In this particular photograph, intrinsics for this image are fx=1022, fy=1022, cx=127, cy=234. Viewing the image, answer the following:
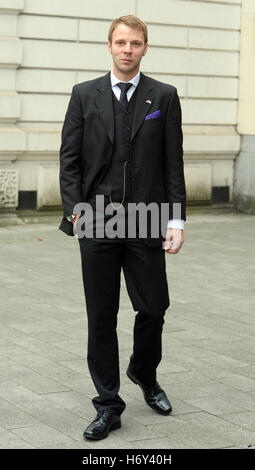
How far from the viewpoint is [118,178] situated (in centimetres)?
515

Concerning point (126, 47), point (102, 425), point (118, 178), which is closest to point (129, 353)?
point (102, 425)

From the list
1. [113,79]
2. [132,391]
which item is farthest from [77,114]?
[132,391]

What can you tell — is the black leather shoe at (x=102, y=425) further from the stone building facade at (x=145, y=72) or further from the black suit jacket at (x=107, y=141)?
the stone building facade at (x=145, y=72)

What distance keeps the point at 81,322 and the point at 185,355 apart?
1.18 m

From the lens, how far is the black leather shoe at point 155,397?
18.0 ft

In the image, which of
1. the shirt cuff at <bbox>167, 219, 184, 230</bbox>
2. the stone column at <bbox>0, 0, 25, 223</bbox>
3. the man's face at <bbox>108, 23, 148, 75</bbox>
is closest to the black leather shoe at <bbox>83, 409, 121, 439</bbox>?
the shirt cuff at <bbox>167, 219, 184, 230</bbox>

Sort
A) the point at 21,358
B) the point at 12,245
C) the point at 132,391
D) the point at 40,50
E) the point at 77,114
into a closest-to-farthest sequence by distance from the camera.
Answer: the point at 77,114, the point at 132,391, the point at 21,358, the point at 12,245, the point at 40,50

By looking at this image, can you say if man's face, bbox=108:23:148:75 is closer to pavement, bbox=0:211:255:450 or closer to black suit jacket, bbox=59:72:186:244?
black suit jacket, bbox=59:72:186:244

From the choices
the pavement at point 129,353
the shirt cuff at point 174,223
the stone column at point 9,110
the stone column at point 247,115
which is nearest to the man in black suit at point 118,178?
the shirt cuff at point 174,223

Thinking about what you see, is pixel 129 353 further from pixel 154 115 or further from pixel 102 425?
pixel 154 115

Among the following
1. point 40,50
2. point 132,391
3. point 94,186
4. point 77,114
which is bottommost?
point 132,391

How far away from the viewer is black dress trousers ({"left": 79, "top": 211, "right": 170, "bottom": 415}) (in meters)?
5.21

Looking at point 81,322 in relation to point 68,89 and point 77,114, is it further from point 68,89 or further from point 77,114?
point 68,89

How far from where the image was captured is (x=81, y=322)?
7707 mm
